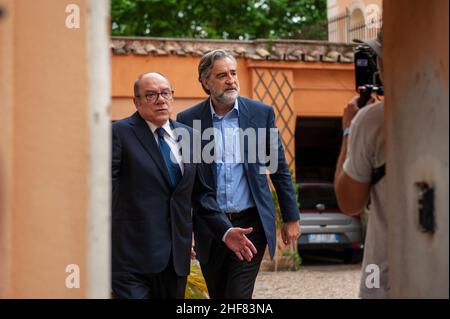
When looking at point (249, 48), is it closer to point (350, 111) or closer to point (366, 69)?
point (366, 69)

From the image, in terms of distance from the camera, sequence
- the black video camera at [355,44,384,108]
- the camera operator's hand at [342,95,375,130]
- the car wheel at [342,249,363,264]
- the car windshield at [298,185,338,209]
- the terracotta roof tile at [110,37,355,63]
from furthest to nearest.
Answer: the car wheel at [342,249,363,264], the car windshield at [298,185,338,209], the terracotta roof tile at [110,37,355,63], the black video camera at [355,44,384,108], the camera operator's hand at [342,95,375,130]

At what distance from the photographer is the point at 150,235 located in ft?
16.0

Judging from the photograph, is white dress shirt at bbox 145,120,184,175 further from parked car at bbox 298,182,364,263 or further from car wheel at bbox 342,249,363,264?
car wheel at bbox 342,249,363,264

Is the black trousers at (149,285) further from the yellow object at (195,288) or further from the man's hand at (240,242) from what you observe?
the yellow object at (195,288)

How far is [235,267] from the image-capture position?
555cm

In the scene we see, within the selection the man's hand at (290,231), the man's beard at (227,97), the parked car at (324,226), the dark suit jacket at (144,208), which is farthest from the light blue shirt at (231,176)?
the parked car at (324,226)

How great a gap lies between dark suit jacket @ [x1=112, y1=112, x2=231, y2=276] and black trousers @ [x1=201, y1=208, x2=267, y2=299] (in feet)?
1.89

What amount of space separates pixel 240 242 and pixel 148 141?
0.86 meters

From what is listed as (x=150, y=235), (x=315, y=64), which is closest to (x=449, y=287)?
(x=150, y=235)

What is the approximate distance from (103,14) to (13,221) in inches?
31.4

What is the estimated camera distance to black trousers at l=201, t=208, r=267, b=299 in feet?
18.1

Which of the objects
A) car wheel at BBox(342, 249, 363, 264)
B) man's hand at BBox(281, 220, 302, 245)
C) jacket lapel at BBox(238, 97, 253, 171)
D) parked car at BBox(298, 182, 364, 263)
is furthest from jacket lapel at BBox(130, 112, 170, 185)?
car wheel at BBox(342, 249, 363, 264)
